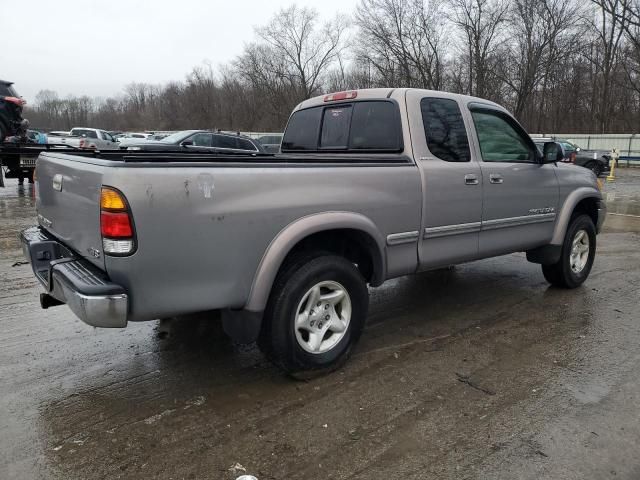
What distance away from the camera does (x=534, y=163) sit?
4.90 meters

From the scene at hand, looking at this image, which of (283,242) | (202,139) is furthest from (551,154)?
(202,139)

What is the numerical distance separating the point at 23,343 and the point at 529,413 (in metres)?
3.76

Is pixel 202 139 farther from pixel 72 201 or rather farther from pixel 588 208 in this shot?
pixel 72 201

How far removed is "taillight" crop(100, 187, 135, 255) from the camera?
2.47 meters

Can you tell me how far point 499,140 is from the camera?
4.64 m

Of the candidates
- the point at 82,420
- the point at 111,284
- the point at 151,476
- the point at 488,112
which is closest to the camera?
the point at 151,476

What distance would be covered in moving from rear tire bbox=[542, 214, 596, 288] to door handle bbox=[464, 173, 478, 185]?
1.77 m

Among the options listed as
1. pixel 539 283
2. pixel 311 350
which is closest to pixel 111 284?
pixel 311 350

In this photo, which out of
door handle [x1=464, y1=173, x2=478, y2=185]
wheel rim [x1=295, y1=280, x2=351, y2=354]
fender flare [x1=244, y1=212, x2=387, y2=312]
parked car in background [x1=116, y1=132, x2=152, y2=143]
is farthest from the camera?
parked car in background [x1=116, y1=132, x2=152, y2=143]

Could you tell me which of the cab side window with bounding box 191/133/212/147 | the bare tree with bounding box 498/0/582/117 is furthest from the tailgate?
the bare tree with bounding box 498/0/582/117

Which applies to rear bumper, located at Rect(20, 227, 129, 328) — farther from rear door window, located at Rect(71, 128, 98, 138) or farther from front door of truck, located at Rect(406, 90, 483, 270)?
rear door window, located at Rect(71, 128, 98, 138)

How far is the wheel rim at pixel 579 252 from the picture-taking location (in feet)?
18.0

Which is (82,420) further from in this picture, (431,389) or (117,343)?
(431,389)

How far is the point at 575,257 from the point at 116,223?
5.03 m
